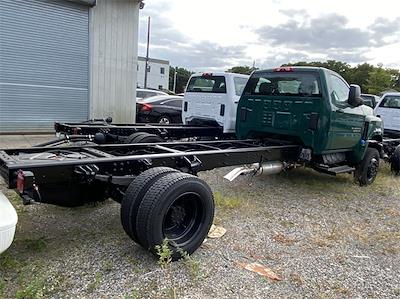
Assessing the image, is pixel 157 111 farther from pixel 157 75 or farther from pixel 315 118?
pixel 157 75

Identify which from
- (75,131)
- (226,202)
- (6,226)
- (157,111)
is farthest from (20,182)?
(157,111)

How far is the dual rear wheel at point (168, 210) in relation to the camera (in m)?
3.22

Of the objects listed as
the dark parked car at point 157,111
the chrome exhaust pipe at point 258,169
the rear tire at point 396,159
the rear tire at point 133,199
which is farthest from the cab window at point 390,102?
the rear tire at point 133,199

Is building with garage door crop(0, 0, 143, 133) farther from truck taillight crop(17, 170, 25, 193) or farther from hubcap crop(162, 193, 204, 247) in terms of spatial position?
hubcap crop(162, 193, 204, 247)

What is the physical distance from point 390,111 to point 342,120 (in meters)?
5.53

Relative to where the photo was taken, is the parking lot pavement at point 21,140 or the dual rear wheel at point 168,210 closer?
the dual rear wheel at point 168,210

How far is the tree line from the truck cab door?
33.5 meters

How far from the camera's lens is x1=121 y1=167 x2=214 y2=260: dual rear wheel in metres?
3.22

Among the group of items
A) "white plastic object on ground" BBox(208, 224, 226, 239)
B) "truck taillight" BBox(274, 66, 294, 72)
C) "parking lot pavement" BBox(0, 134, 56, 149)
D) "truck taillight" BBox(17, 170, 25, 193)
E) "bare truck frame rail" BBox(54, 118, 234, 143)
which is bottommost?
"parking lot pavement" BBox(0, 134, 56, 149)

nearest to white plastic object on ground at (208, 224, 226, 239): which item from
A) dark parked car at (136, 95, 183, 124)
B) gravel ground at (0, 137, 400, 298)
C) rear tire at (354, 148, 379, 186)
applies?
gravel ground at (0, 137, 400, 298)

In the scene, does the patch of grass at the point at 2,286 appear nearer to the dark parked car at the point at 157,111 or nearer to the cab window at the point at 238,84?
the cab window at the point at 238,84

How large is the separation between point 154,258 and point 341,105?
4.28 m

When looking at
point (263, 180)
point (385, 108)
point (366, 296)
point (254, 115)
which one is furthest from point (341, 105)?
point (385, 108)

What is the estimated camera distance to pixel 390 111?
10562 mm
